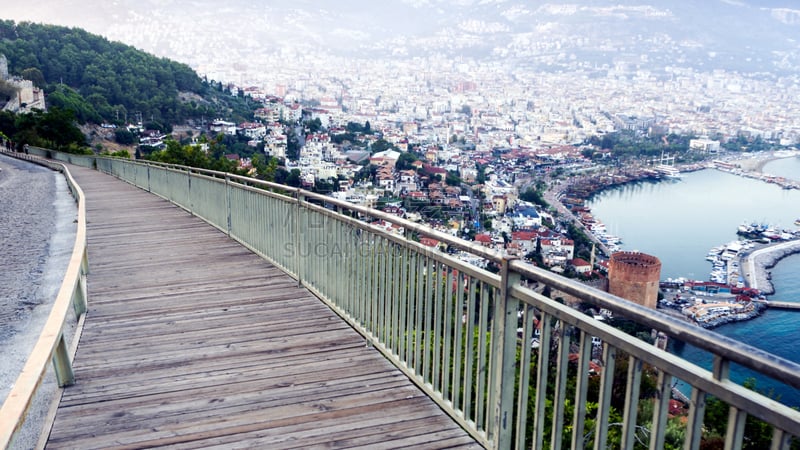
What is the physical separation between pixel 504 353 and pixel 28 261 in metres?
8.54

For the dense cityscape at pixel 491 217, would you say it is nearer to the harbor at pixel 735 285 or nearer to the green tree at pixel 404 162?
the harbor at pixel 735 285

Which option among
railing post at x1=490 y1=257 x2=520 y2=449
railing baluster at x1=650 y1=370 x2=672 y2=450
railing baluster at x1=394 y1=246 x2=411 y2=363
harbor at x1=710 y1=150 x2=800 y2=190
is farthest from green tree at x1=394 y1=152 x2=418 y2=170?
railing baluster at x1=650 y1=370 x2=672 y2=450

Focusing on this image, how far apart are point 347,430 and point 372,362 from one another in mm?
1025

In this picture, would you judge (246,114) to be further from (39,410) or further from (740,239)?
(39,410)

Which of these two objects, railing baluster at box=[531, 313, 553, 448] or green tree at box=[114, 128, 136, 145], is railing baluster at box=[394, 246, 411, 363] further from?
green tree at box=[114, 128, 136, 145]

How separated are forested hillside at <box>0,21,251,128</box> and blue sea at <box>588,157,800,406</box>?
83.4 m

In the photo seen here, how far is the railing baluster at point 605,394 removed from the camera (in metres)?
2.14

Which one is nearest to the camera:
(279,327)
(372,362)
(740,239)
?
(372,362)

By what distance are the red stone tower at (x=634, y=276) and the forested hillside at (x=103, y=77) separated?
85555 millimetres

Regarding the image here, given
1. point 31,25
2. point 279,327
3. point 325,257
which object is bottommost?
point 279,327

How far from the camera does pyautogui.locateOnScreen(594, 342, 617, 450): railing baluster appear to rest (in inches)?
84.4

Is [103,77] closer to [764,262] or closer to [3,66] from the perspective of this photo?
[3,66]

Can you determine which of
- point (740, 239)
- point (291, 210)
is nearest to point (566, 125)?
point (740, 239)

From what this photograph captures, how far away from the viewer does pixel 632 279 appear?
37.6 meters
